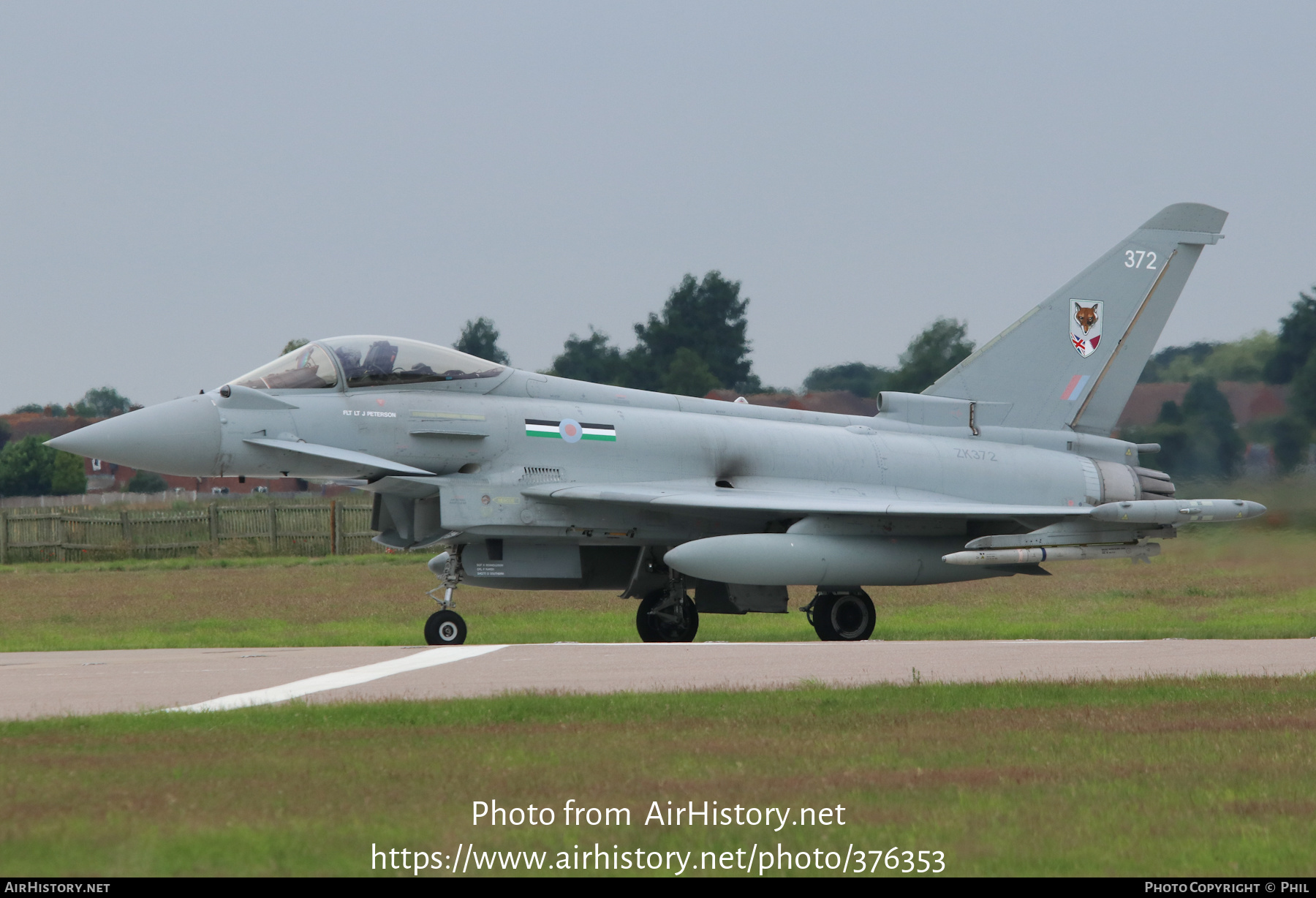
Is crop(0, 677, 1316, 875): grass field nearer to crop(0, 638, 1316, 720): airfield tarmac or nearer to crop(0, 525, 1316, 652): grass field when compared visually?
crop(0, 638, 1316, 720): airfield tarmac

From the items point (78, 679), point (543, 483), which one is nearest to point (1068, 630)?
point (543, 483)

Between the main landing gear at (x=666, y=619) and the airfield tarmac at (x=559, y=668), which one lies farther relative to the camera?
the main landing gear at (x=666, y=619)

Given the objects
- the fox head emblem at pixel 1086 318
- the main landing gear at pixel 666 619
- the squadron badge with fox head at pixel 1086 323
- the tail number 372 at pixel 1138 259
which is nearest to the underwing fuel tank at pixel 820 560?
the main landing gear at pixel 666 619

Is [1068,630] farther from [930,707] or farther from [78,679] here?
[78,679]

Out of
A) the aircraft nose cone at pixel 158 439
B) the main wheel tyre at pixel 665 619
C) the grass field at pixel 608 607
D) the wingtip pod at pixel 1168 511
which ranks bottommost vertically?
the grass field at pixel 608 607

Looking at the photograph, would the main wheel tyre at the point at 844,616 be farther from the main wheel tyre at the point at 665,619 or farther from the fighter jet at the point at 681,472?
the main wheel tyre at the point at 665,619

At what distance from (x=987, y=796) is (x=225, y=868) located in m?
2.92

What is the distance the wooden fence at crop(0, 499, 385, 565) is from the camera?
1448 inches

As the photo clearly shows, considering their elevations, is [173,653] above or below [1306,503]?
below

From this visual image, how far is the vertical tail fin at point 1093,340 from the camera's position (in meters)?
17.1

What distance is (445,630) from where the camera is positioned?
46.3 ft

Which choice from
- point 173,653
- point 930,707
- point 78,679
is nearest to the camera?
point 930,707

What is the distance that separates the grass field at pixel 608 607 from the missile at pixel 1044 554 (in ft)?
3.00

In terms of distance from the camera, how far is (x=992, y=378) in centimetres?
1712
